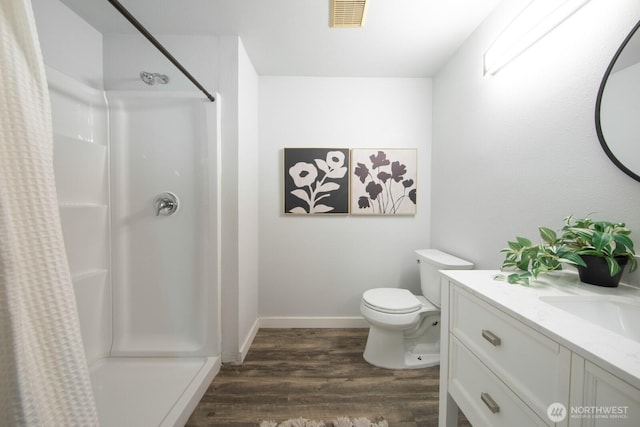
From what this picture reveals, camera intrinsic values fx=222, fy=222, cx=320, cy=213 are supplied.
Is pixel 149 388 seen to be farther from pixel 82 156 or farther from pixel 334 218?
pixel 334 218

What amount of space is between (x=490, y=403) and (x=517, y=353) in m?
0.21

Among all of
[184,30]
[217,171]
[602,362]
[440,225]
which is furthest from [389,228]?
[184,30]

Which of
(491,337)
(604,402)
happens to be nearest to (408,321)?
(491,337)

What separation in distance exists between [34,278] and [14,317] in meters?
0.08

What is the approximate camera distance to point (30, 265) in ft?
1.57

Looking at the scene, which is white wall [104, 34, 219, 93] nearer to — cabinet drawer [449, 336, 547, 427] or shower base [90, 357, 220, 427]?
shower base [90, 357, 220, 427]

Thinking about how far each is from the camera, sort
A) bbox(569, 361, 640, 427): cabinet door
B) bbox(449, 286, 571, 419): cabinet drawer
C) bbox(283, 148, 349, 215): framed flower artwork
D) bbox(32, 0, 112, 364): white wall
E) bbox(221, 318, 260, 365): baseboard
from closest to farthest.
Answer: bbox(569, 361, 640, 427): cabinet door → bbox(449, 286, 571, 419): cabinet drawer → bbox(32, 0, 112, 364): white wall → bbox(221, 318, 260, 365): baseboard → bbox(283, 148, 349, 215): framed flower artwork

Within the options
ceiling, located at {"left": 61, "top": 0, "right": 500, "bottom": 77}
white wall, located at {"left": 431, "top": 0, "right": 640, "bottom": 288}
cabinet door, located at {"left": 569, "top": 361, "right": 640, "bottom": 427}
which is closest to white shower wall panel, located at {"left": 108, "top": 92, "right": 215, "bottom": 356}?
ceiling, located at {"left": 61, "top": 0, "right": 500, "bottom": 77}

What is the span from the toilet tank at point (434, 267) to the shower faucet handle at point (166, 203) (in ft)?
5.71

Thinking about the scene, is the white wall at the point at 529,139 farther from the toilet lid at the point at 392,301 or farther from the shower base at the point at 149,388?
the shower base at the point at 149,388

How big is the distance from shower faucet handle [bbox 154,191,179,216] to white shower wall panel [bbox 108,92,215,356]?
0.03 meters

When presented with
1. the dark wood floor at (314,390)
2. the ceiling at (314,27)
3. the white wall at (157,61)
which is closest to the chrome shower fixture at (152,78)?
the white wall at (157,61)

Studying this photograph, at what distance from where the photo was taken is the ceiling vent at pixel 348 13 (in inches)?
47.2

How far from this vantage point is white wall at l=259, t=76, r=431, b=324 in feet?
6.22
